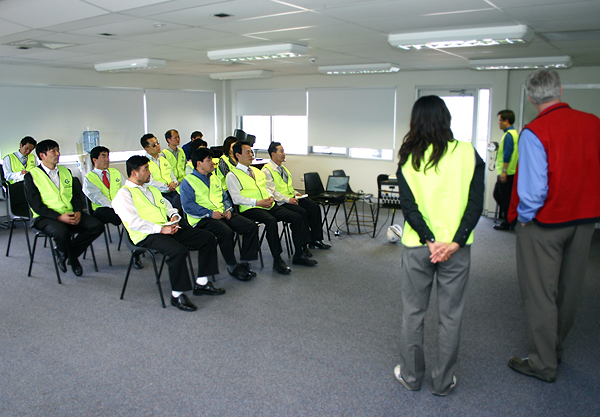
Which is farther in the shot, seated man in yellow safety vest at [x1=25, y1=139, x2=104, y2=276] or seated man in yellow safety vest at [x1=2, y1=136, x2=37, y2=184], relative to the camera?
seated man in yellow safety vest at [x1=2, y1=136, x2=37, y2=184]

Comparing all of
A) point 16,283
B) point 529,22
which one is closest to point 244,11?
point 529,22

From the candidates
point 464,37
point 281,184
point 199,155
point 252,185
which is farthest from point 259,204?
point 464,37

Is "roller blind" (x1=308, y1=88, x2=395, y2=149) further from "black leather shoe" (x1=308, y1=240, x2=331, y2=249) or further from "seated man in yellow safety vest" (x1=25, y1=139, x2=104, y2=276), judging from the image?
"seated man in yellow safety vest" (x1=25, y1=139, x2=104, y2=276)

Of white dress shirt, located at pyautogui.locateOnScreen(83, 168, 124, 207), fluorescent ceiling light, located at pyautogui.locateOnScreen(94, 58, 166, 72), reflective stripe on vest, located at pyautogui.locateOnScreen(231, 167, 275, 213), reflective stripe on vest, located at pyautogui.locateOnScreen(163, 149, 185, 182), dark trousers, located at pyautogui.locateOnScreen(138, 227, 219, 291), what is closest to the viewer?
dark trousers, located at pyautogui.locateOnScreen(138, 227, 219, 291)

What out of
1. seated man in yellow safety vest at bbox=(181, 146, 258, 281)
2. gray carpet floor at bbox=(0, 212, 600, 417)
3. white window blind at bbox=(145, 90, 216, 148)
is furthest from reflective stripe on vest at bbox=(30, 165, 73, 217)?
white window blind at bbox=(145, 90, 216, 148)

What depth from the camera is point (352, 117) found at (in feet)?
29.8

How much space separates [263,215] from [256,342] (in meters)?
1.87

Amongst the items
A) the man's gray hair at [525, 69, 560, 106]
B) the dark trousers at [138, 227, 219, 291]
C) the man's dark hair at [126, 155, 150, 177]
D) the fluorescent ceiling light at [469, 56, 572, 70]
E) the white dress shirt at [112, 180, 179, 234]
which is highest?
the fluorescent ceiling light at [469, 56, 572, 70]

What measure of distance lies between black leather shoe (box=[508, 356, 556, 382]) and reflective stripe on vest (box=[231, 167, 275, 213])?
3.02 metres

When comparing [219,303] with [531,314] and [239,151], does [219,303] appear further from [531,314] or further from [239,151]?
[531,314]

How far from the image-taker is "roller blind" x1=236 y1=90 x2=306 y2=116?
9.77 metres

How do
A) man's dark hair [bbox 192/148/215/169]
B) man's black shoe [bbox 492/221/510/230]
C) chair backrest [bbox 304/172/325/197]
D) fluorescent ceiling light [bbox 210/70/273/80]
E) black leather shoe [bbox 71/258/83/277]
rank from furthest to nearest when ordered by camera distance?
fluorescent ceiling light [bbox 210/70/273/80], man's black shoe [bbox 492/221/510/230], chair backrest [bbox 304/172/325/197], black leather shoe [bbox 71/258/83/277], man's dark hair [bbox 192/148/215/169]

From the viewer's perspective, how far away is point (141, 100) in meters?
9.00

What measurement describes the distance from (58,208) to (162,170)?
184cm
